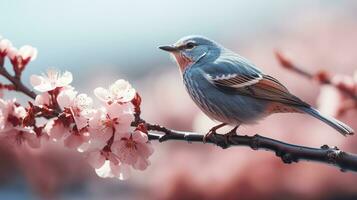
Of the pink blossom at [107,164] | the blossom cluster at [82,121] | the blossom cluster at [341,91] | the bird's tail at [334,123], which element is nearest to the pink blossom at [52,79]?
the blossom cluster at [82,121]

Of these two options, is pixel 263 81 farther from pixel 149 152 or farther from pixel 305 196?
pixel 305 196

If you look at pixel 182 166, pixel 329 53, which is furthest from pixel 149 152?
pixel 329 53

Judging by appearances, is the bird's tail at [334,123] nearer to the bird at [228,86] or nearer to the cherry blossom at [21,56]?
the bird at [228,86]

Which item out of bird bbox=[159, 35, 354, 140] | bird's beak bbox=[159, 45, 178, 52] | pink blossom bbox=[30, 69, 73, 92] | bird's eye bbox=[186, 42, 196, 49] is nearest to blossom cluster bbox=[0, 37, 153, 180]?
pink blossom bbox=[30, 69, 73, 92]

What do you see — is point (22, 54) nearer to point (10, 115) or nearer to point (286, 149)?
point (10, 115)

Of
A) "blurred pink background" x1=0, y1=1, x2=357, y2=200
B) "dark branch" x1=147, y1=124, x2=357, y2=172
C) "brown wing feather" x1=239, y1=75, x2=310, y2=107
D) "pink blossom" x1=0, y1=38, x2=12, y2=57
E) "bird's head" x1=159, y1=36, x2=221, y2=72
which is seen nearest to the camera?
"dark branch" x1=147, y1=124, x2=357, y2=172

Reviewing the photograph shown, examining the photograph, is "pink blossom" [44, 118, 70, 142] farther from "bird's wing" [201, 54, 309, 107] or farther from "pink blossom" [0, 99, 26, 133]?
"bird's wing" [201, 54, 309, 107]

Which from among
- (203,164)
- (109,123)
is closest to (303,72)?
(109,123)
